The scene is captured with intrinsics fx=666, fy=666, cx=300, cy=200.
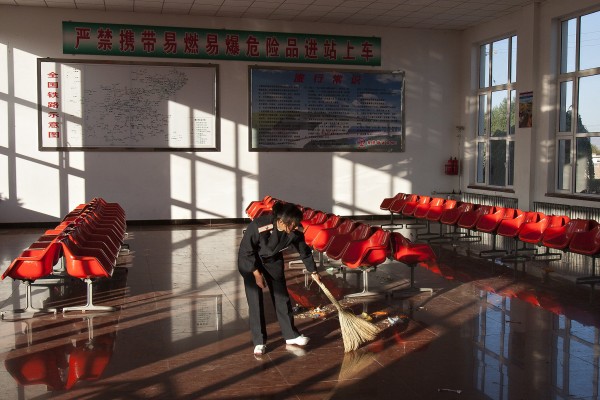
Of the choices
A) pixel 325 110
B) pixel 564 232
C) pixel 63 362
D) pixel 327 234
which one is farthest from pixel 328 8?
pixel 63 362

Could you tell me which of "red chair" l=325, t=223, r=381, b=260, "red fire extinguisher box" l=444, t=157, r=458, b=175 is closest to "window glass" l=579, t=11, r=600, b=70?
"red fire extinguisher box" l=444, t=157, r=458, b=175

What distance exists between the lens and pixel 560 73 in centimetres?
1170

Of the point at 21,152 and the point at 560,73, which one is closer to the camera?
the point at 560,73

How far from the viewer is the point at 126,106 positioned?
42.6 feet

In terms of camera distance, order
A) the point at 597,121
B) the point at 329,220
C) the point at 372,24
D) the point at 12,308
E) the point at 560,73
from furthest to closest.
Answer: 1. the point at 372,24
2. the point at 560,73
3. the point at 597,121
4. the point at 329,220
5. the point at 12,308

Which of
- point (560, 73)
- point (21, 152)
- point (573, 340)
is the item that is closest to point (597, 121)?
point (560, 73)

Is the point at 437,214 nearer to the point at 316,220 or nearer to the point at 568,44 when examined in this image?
the point at 316,220

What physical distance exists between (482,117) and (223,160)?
5.72 m

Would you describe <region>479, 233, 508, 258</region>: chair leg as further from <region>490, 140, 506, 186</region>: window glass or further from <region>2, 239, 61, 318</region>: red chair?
<region>2, 239, 61, 318</region>: red chair

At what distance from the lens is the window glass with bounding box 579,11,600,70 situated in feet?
35.8

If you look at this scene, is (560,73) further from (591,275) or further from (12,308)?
(12,308)

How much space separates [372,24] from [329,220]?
729 cm

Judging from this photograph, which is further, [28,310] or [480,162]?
[480,162]

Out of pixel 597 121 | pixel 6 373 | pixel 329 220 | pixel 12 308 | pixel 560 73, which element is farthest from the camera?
pixel 560 73
